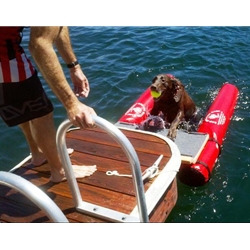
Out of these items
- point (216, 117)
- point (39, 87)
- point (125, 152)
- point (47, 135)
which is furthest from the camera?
point (216, 117)

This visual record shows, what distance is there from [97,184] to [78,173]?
22cm

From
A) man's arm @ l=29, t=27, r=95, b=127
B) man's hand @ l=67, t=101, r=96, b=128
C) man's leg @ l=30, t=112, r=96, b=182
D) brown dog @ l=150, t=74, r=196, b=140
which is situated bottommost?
brown dog @ l=150, t=74, r=196, b=140

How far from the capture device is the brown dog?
466 cm

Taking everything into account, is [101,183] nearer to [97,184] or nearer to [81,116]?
[97,184]

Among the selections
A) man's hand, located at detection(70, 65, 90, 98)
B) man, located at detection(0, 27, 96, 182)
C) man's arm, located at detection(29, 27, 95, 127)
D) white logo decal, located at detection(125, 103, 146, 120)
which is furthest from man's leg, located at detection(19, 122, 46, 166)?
white logo decal, located at detection(125, 103, 146, 120)

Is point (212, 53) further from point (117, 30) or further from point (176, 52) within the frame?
point (117, 30)

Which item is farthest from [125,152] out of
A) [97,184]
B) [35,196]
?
[97,184]

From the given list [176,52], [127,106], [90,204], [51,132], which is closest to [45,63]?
[51,132]

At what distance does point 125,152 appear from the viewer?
212 cm

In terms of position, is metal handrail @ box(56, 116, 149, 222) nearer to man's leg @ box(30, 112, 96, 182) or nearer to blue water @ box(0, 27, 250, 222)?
man's leg @ box(30, 112, 96, 182)

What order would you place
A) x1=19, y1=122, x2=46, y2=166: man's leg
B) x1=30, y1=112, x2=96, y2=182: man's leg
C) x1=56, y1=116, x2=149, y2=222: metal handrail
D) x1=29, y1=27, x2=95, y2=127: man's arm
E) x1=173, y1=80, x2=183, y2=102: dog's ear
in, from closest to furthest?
x1=56, y1=116, x2=149, y2=222: metal handrail
x1=29, y1=27, x2=95, y2=127: man's arm
x1=30, y1=112, x2=96, y2=182: man's leg
x1=19, y1=122, x2=46, y2=166: man's leg
x1=173, y1=80, x2=183, y2=102: dog's ear

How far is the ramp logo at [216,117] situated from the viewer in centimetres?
498

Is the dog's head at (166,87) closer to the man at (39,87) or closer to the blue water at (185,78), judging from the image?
the blue water at (185,78)

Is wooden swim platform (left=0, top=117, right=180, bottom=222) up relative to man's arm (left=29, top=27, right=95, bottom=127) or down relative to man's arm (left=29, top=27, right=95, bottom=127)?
down
